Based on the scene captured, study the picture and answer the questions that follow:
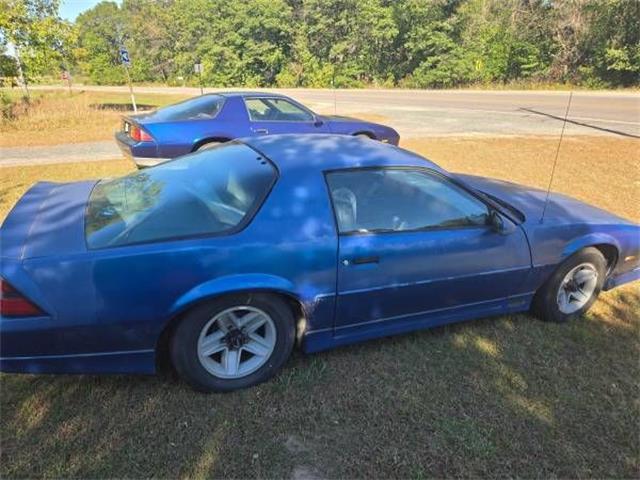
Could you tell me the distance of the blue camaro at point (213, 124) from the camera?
6.74 m

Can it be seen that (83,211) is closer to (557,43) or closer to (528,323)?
(528,323)

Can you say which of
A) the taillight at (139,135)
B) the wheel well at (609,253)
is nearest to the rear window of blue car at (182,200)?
the wheel well at (609,253)

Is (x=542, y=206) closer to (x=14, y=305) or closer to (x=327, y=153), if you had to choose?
(x=327, y=153)

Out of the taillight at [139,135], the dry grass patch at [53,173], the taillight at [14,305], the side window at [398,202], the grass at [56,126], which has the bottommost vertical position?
the grass at [56,126]

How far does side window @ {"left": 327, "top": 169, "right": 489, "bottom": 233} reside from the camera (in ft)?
9.70

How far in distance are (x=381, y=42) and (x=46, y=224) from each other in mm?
41966

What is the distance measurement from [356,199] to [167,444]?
169cm

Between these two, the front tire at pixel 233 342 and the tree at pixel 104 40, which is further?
the tree at pixel 104 40

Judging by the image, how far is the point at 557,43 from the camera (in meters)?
31.8

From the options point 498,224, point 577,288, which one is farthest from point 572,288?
point 498,224

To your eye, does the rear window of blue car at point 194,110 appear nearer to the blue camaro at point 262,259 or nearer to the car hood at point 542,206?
the blue camaro at point 262,259

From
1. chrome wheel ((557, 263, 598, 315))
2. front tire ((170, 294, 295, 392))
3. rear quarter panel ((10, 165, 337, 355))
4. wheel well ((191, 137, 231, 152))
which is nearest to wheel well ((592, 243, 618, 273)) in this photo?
chrome wheel ((557, 263, 598, 315))

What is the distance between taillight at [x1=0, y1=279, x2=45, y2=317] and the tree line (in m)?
15.6

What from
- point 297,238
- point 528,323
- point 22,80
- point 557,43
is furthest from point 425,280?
point 557,43
